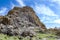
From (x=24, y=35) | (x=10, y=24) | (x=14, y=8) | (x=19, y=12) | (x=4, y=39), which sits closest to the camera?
(x=4, y=39)

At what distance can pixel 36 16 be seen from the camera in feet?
99.3

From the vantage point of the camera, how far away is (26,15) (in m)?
27.1

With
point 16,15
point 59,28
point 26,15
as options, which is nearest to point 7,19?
point 16,15

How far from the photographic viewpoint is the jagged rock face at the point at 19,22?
792 inches

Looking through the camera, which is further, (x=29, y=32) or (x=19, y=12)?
(x=19, y=12)

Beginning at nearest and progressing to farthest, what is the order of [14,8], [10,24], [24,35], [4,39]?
[4,39] → [24,35] → [10,24] → [14,8]

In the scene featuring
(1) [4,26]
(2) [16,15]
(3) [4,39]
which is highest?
(2) [16,15]

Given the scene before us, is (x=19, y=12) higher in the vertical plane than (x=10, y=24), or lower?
higher

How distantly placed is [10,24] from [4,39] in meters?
5.10

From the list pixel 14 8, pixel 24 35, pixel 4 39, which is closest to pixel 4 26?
pixel 24 35

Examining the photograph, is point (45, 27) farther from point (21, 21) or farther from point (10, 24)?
point (10, 24)

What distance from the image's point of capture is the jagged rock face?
2012 cm

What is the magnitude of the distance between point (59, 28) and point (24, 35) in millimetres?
8887

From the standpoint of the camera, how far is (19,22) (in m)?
23.7
